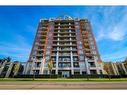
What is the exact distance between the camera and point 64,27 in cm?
4022

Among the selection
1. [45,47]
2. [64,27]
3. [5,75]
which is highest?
[64,27]

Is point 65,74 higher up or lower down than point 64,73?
lower down

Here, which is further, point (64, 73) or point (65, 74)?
point (64, 73)

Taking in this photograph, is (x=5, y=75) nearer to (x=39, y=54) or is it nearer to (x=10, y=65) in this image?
(x=10, y=65)

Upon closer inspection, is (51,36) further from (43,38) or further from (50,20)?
(50,20)

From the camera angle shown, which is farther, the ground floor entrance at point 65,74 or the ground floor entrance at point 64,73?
the ground floor entrance at point 64,73

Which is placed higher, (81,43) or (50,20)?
(50,20)

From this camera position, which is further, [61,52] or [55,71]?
[61,52]

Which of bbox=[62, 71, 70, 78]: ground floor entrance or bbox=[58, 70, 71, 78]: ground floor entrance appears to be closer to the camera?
bbox=[62, 71, 70, 78]: ground floor entrance

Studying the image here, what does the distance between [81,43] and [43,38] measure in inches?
504

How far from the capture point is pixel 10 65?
3550cm
